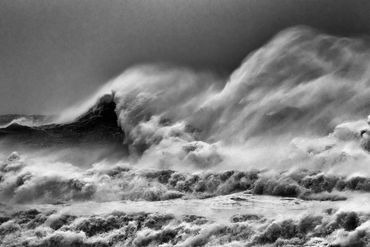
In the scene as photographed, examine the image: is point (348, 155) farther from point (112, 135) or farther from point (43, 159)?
point (43, 159)

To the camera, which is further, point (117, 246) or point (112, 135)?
point (112, 135)

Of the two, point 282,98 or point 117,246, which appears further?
point 282,98

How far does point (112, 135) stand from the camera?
297 ft

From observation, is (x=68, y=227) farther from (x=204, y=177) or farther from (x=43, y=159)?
(x=43, y=159)

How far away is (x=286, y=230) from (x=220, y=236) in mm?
7074

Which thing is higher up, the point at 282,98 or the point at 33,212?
the point at 282,98

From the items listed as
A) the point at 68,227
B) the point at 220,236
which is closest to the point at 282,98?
the point at 220,236

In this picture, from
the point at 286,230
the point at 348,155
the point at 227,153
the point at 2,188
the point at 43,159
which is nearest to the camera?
the point at 286,230

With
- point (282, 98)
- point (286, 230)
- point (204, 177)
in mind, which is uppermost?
point (282, 98)

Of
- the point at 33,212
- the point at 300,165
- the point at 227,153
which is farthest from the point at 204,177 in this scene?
the point at 33,212

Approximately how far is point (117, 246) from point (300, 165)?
2348 centimetres

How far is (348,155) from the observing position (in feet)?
207

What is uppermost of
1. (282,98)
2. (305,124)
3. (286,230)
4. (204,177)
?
(282,98)

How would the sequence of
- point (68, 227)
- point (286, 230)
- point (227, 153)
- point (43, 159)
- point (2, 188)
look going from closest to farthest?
point (286, 230) → point (68, 227) → point (227, 153) → point (2, 188) → point (43, 159)
